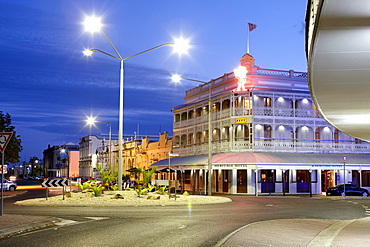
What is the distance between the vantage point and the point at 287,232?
13680 mm

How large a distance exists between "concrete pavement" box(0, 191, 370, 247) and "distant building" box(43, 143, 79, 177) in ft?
311

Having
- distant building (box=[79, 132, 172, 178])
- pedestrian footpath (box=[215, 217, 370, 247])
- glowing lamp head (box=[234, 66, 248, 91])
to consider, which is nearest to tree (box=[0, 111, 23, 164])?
distant building (box=[79, 132, 172, 178])

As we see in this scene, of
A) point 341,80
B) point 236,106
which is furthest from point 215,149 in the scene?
point 341,80

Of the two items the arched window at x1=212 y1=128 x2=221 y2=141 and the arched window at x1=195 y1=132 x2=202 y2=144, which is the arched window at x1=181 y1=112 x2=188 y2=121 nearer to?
the arched window at x1=195 y1=132 x2=202 y2=144

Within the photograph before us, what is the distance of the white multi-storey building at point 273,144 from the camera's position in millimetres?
43875

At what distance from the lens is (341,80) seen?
9.41 m

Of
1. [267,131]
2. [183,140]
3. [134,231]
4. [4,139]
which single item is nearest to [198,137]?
[183,140]

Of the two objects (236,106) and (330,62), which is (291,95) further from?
(330,62)

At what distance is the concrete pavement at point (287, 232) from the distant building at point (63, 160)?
94.7 m

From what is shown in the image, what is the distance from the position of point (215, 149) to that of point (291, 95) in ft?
31.0

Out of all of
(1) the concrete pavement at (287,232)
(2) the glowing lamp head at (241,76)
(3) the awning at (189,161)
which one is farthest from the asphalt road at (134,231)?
(2) the glowing lamp head at (241,76)

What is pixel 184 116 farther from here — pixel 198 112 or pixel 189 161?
pixel 189 161

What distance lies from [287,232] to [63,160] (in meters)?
143

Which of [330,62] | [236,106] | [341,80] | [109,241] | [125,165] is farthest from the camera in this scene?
[125,165]
